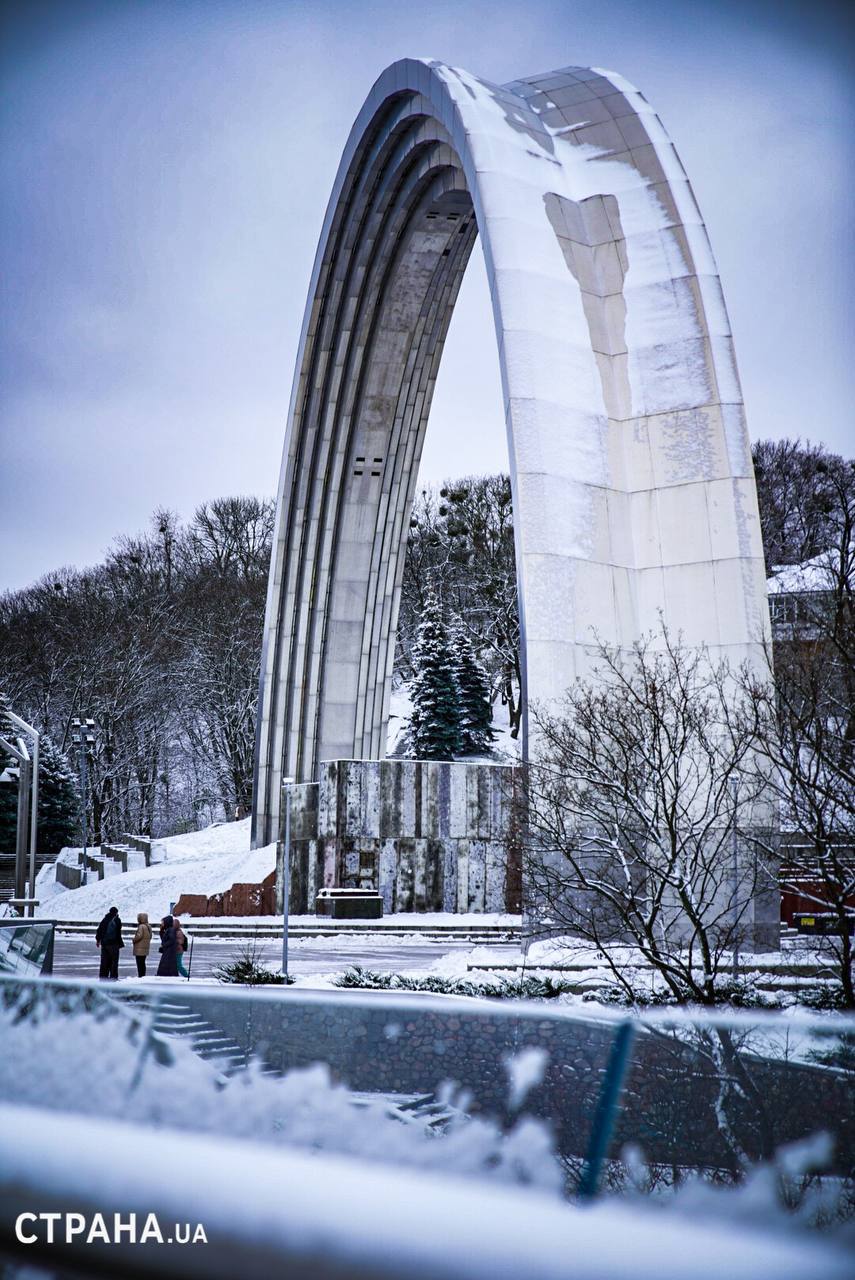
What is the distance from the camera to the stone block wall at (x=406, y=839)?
30828mm

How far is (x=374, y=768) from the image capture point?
31.3 metres

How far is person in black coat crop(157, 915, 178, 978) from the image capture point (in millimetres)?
16203

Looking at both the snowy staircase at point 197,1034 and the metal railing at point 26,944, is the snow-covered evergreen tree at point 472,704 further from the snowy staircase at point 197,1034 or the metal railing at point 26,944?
the snowy staircase at point 197,1034

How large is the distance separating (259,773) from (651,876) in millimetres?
24892

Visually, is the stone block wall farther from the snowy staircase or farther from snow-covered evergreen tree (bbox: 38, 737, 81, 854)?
the snowy staircase

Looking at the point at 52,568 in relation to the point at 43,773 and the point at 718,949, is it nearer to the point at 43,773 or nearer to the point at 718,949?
the point at 43,773

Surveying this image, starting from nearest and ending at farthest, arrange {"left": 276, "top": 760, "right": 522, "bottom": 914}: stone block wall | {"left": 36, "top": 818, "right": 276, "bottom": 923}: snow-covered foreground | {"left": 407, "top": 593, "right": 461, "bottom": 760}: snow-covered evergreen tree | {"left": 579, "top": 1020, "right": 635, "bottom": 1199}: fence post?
{"left": 579, "top": 1020, "right": 635, "bottom": 1199}: fence post
{"left": 276, "top": 760, "right": 522, "bottom": 914}: stone block wall
{"left": 36, "top": 818, "right": 276, "bottom": 923}: snow-covered foreground
{"left": 407, "top": 593, "right": 461, "bottom": 760}: snow-covered evergreen tree

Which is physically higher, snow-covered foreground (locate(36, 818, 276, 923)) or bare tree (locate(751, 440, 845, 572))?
bare tree (locate(751, 440, 845, 572))

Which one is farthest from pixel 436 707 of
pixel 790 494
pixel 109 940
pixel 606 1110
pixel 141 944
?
pixel 606 1110

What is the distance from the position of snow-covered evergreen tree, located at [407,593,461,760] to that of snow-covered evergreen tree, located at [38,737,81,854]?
1460 cm

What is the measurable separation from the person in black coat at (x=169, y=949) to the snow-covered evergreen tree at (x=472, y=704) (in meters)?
31.9

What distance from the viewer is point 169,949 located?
16.3 m

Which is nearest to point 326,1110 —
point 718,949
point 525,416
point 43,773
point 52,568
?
point 718,949

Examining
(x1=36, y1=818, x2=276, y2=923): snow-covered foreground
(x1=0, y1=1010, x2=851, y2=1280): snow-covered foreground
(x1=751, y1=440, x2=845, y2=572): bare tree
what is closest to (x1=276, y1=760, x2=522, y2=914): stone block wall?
(x1=36, y1=818, x2=276, y2=923): snow-covered foreground
